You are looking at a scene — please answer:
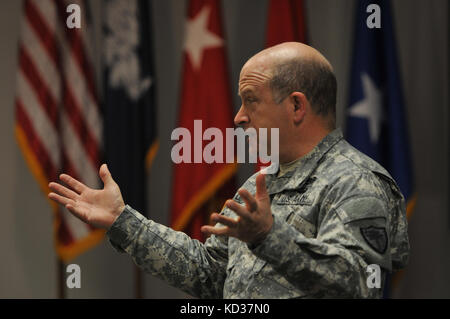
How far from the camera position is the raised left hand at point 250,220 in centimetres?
126

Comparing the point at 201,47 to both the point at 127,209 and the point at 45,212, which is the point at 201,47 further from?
the point at 127,209

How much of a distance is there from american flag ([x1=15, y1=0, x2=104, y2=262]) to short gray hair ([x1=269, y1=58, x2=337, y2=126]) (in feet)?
7.56

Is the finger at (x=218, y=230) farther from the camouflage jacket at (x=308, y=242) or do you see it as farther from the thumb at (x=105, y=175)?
the thumb at (x=105, y=175)

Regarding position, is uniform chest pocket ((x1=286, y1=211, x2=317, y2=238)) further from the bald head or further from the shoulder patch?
the bald head

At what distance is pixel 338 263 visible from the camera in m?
1.34

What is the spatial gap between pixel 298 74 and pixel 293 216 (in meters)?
0.36

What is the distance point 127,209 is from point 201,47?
2248 mm

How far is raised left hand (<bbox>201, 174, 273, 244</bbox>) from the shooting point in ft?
4.15

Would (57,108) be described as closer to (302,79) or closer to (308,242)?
(302,79)

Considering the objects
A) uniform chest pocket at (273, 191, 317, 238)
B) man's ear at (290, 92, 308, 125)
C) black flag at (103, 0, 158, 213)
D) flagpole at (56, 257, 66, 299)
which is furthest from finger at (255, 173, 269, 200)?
flagpole at (56, 257, 66, 299)

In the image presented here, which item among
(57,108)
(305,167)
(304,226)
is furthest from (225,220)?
(57,108)

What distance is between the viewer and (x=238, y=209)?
4.10ft
